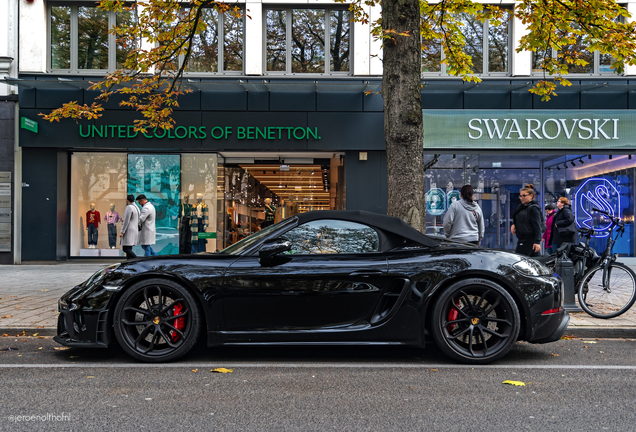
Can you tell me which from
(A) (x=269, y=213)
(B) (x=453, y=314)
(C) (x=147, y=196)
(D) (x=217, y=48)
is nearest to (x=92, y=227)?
(C) (x=147, y=196)

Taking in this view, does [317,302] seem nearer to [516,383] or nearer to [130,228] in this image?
[516,383]

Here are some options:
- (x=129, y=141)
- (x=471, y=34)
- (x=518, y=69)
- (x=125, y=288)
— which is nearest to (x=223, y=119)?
(x=129, y=141)

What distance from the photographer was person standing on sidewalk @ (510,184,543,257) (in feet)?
24.2

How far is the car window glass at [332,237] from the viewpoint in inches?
179

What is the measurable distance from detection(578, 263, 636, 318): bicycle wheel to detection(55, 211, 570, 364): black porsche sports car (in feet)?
8.43

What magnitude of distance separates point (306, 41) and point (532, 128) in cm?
657

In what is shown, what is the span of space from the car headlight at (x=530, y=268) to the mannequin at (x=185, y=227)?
1125 centimetres

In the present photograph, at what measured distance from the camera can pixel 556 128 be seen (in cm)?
1403

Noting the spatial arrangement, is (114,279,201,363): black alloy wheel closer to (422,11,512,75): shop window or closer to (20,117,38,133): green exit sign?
(20,117,38,133): green exit sign

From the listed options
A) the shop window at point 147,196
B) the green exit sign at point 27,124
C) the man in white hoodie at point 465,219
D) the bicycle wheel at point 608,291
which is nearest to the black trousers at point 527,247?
the man in white hoodie at point 465,219

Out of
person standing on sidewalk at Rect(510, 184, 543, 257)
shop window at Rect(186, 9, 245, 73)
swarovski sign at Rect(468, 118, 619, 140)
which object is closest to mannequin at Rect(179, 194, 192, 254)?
shop window at Rect(186, 9, 245, 73)

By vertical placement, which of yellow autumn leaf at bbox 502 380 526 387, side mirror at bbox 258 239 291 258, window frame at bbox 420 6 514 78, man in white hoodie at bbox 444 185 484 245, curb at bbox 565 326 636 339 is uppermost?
window frame at bbox 420 6 514 78

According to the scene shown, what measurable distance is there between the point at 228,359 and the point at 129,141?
1078 centimetres

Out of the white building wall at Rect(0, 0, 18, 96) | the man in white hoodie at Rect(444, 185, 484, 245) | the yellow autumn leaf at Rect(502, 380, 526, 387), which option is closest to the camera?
the yellow autumn leaf at Rect(502, 380, 526, 387)
